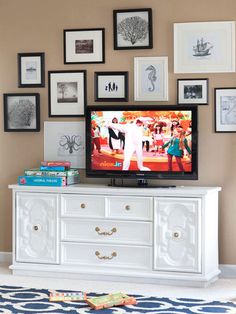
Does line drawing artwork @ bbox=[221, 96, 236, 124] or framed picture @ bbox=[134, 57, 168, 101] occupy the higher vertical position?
framed picture @ bbox=[134, 57, 168, 101]

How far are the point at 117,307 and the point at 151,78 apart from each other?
6.62ft

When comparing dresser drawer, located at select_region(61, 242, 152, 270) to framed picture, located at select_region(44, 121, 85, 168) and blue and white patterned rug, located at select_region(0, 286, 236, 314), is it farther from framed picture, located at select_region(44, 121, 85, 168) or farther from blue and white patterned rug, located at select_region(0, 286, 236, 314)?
framed picture, located at select_region(44, 121, 85, 168)

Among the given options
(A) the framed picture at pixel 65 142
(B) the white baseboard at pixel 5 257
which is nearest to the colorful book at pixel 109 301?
(A) the framed picture at pixel 65 142

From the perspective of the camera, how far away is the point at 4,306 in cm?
475

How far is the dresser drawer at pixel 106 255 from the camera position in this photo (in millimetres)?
5543

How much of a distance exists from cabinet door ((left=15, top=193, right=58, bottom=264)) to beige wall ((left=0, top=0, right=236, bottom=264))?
0.51 m

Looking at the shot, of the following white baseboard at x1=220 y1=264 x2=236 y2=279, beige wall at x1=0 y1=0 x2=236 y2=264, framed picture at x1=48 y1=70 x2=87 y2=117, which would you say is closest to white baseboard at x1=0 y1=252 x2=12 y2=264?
beige wall at x1=0 y1=0 x2=236 y2=264

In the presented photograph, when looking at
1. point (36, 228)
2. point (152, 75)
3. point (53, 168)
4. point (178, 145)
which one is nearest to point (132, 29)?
point (152, 75)

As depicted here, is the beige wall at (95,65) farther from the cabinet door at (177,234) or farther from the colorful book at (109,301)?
the colorful book at (109,301)

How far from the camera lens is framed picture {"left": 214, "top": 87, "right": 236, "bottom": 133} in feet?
18.8

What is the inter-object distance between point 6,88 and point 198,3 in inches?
71.4

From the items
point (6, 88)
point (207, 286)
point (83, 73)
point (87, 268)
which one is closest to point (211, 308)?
point (207, 286)

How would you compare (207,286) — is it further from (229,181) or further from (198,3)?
(198,3)

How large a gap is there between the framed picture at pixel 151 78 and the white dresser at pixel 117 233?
2.71 feet
